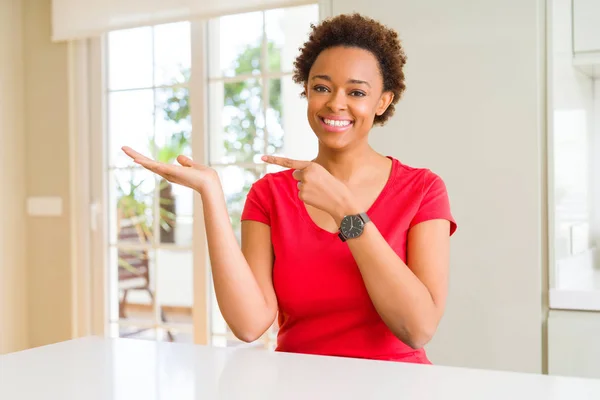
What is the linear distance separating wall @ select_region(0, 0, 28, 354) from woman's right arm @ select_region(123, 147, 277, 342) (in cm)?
295

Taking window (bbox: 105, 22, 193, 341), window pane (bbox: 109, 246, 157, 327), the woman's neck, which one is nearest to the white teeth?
the woman's neck

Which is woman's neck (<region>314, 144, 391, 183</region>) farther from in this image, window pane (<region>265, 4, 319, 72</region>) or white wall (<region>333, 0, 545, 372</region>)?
Answer: window pane (<region>265, 4, 319, 72</region>)

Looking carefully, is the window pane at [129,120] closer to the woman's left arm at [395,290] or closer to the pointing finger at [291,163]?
the pointing finger at [291,163]

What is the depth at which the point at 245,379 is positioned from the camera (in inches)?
41.1

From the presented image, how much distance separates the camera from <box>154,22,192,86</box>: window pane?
745 cm

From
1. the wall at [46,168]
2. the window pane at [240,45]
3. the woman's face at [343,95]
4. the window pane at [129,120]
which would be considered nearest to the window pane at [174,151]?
the window pane at [240,45]

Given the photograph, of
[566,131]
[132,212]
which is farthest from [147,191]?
[566,131]

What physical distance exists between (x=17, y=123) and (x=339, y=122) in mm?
3146

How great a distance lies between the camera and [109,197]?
4.07 meters

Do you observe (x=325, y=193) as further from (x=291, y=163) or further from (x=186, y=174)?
(x=186, y=174)

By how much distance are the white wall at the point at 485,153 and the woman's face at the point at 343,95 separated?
0.78 m

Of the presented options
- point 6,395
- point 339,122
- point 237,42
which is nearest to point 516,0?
point 339,122

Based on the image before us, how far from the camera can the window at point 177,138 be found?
3.76m

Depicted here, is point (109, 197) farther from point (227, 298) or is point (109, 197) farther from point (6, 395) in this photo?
point (6, 395)
